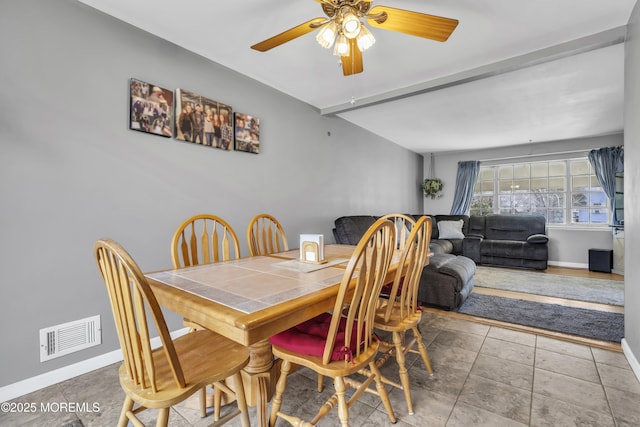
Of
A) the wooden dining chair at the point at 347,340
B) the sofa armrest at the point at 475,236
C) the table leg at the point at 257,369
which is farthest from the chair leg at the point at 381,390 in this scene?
the sofa armrest at the point at 475,236

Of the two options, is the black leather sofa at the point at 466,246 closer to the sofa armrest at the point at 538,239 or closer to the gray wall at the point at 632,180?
the sofa armrest at the point at 538,239

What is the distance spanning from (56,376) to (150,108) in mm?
1850

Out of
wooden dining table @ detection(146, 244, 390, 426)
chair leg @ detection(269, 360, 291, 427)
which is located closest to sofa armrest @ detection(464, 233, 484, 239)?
wooden dining table @ detection(146, 244, 390, 426)

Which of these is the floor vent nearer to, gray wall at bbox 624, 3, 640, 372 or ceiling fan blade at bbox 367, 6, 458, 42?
ceiling fan blade at bbox 367, 6, 458, 42

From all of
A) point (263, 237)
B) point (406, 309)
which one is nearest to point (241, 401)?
point (406, 309)

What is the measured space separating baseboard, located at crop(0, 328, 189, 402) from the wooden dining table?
1013mm

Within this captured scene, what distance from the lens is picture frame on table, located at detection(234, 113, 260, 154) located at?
2.83 metres

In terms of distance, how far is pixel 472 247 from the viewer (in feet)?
17.8

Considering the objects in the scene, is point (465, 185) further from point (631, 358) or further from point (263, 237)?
point (263, 237)

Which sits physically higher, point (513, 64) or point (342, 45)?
point (513, 64)

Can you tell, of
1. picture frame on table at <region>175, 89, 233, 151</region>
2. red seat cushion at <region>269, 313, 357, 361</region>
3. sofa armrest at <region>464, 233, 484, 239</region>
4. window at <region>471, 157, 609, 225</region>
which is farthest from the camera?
sofa armrest at <region>464, 233, 484, 239</region>

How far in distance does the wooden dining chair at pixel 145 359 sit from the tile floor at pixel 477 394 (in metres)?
0.59

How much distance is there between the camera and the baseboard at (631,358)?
182 cm

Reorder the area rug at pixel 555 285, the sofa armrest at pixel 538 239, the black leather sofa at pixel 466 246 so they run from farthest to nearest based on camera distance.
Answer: the sofa armrest at pixel 538 239 → the area rug at pixel 555 285 → the black leather sofa at pixel 466 246
